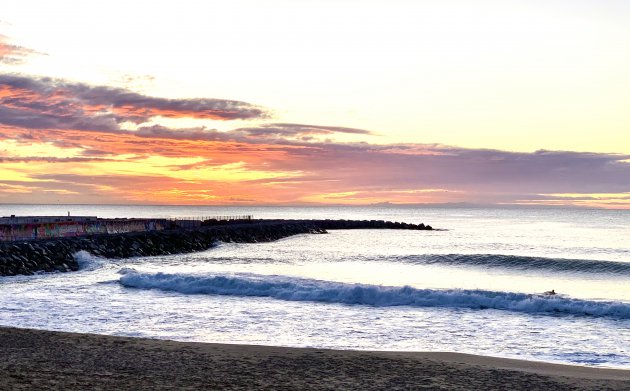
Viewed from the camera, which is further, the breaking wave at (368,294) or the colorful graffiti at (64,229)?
the colorful graffiti at (64,229)

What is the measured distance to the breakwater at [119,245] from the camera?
38.5m

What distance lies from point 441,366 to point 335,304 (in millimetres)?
12162

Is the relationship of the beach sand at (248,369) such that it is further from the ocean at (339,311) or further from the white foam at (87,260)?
the white foam at (87,260)

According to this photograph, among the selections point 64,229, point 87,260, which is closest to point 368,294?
point 87,260

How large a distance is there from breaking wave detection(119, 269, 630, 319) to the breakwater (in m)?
9.73

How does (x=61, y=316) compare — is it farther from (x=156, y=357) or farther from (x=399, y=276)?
(x=399, y=276)

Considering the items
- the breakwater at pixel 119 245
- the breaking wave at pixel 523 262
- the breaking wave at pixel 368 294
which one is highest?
the breakwater at pixel 119 245

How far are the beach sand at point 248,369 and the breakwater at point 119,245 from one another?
2349 cm

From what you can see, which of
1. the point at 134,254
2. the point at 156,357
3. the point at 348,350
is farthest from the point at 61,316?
the point at 134,254

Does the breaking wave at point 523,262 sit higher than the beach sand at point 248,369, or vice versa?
the beach sand at point 248,369

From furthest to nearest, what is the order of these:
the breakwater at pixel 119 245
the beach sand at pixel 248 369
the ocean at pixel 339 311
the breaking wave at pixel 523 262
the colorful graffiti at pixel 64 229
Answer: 1. the breaking wave at pixel 523 262
2. the colorful graffiti at pixel 64 229
3. the breakwater at pixel 119 245
4. the ocean at pixel 339 311
5. the beach sand at pixel 248 369

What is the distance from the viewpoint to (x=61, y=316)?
21203 mm

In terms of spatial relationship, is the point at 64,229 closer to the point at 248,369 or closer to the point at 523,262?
the point at 523,262

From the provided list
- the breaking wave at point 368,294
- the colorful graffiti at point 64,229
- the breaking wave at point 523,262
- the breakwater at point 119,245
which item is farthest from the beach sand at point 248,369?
the breaking wave at point 523,262
